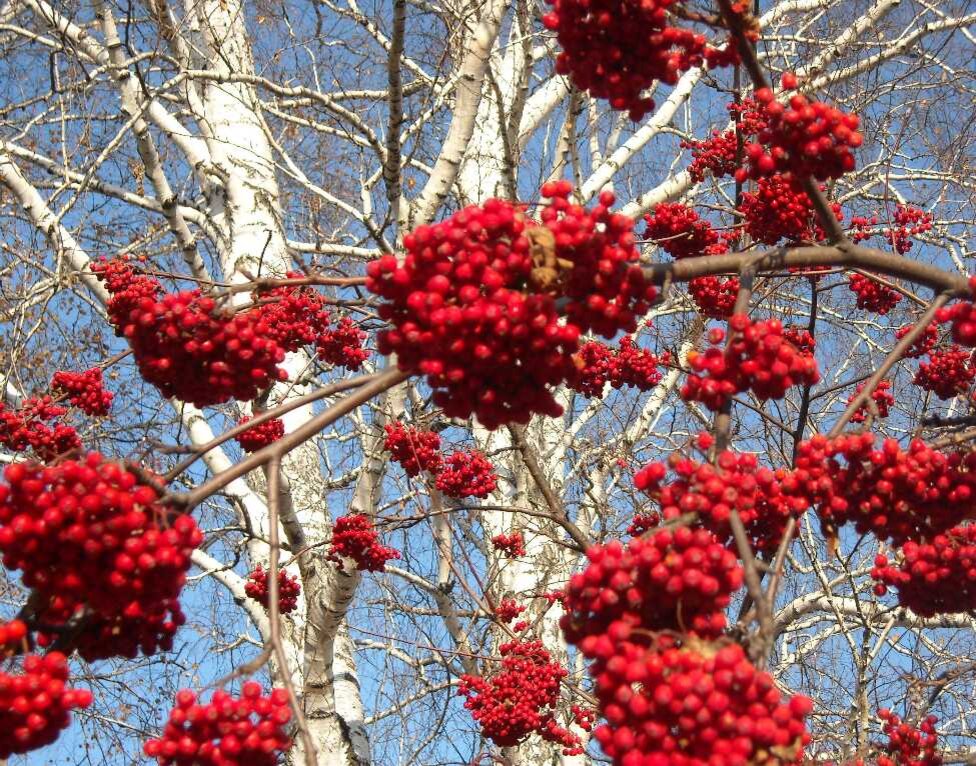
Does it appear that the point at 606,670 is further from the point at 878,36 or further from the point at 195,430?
the point at 878,36

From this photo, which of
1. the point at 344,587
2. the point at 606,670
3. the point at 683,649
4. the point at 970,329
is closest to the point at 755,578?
the point at 683,649

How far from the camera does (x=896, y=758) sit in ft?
10.1

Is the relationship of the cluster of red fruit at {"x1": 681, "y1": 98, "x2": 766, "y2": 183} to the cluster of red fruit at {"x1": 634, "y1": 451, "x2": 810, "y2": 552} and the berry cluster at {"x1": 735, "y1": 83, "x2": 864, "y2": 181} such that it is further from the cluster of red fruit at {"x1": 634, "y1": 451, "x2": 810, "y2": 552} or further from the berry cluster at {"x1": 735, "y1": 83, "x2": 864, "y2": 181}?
the cluster of red fruit at {"x1": 634, "y1": 451, "x2": 810, "y2": 552}

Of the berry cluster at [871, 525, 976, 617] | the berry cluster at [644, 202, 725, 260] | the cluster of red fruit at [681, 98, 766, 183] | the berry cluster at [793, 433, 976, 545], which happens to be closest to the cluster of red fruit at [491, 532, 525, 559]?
the berry cluster at [644, 202, 725, 260]

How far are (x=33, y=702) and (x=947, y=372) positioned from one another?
348cm

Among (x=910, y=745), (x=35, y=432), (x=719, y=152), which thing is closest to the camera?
(x=910, y=745)

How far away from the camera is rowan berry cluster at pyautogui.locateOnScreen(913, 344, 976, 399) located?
145 inches

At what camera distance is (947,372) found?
A: 370 cm

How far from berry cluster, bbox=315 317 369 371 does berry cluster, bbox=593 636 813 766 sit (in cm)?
265

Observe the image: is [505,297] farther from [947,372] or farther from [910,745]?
[947,372]

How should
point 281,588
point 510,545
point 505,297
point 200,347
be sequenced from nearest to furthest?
1. point 505,297
2. point 200,347
3. point 281,588
4. point 510,545

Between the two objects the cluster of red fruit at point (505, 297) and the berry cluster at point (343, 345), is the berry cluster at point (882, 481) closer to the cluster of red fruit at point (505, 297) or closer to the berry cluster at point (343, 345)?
the cluster of red fruit at point (505, 297)

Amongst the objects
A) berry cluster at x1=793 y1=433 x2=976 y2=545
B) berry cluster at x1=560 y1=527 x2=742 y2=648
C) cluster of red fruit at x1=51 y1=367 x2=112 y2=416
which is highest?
cluster of red fruit at x1=51 y1=367 x2=112 y2=416

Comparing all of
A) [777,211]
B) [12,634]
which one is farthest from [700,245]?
[12,634]
